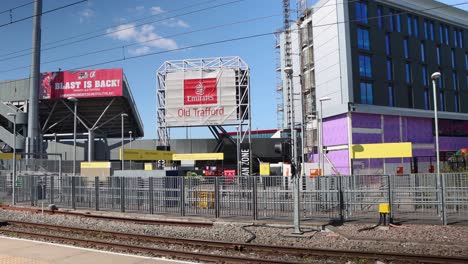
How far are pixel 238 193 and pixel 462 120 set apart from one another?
4526cm

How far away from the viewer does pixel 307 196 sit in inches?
760

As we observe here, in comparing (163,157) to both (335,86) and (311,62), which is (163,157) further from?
(311,62)

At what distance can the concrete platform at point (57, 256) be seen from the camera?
34.8 ft

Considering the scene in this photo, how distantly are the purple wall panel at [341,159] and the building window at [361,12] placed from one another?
1454 centimetres

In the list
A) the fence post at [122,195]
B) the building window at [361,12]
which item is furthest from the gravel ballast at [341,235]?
the building window at [361,12]

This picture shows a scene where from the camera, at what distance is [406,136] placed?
46781 mm

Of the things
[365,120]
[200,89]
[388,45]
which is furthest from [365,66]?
[200,89]

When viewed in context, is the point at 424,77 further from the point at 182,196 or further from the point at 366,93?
the point at 182,196

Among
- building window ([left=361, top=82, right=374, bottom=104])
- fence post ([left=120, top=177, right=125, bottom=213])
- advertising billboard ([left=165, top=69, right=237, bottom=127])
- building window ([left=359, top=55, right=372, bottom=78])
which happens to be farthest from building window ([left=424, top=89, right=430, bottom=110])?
fence post ([left=120, top=177, right=125, bottom=213])

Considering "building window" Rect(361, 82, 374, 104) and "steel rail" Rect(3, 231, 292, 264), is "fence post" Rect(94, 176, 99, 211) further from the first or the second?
"building window" Rect(361, 82, 374, 104)

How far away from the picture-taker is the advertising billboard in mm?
55969

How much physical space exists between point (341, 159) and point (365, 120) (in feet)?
15.3

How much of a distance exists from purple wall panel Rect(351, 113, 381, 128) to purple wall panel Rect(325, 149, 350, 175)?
3.02 m

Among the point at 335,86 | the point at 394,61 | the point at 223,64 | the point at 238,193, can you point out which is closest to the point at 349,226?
the point at 238,193
